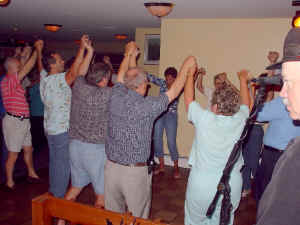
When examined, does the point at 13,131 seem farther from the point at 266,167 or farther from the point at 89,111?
the point at 266,167

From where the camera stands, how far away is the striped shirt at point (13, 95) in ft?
11.4

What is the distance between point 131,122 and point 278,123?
4.54ft

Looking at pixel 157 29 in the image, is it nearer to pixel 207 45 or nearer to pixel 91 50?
pixel 207 45

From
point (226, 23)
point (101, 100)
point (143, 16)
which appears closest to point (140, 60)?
point (143, 16)

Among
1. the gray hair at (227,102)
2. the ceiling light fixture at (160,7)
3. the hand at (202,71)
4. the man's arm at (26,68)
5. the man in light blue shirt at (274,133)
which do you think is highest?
the ceiling light fixture at (160,7)

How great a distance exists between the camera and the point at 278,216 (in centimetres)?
74

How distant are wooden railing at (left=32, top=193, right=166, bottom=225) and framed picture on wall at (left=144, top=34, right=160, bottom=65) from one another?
5.48 meters

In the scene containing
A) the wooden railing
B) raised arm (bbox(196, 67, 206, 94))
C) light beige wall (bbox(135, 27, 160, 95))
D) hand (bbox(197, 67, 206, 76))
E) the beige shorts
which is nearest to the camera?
the wooden railing

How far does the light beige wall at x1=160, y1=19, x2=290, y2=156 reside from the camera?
14.7 feet

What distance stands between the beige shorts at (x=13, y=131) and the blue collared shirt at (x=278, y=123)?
2.85 meters

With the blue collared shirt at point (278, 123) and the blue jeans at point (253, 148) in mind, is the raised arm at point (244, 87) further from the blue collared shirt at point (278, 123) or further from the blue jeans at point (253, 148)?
the blue jeans at point (253, 148)

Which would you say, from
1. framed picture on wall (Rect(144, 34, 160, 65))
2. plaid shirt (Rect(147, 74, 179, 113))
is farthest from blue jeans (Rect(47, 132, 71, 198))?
framed picture on wall (Rect(144, 34, 160, 65))

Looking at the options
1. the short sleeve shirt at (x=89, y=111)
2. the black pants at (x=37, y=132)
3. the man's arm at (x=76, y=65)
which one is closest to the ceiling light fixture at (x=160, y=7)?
the man's arm at (x=76, y=65)

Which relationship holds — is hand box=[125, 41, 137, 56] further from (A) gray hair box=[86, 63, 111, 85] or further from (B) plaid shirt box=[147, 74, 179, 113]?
(B) plaid shirt box=[147, 74, 179, 113]
